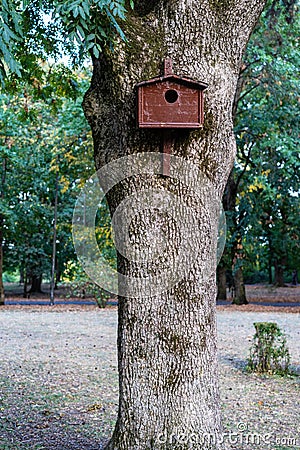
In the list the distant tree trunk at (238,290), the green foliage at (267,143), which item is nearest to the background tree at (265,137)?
the green foliage at (267,143)

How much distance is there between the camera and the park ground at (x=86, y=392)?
480cm

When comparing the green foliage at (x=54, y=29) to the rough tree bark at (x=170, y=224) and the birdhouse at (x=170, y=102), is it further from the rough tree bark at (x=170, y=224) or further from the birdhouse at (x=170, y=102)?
the birdhouse at (x=170, y=102)

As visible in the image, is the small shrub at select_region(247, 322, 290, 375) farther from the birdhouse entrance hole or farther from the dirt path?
the birdhouse entrance hole

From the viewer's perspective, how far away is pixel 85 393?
6.44 m

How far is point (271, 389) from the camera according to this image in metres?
6.76

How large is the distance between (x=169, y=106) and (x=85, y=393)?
161 inches

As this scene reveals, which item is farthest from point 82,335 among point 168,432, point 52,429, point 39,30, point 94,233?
point 168,432

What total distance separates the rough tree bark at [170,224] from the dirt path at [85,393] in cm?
120

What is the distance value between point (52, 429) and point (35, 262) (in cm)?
1725

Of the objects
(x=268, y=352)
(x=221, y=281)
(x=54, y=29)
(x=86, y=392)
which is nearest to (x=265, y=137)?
(x=221, y=281)

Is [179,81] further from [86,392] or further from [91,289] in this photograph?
[91,289]

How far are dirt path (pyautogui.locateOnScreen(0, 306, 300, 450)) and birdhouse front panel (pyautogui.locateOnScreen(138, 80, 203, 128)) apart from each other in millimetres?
2680

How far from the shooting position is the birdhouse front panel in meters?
3.43

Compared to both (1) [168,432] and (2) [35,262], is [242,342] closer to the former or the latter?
(1) [168,432]
